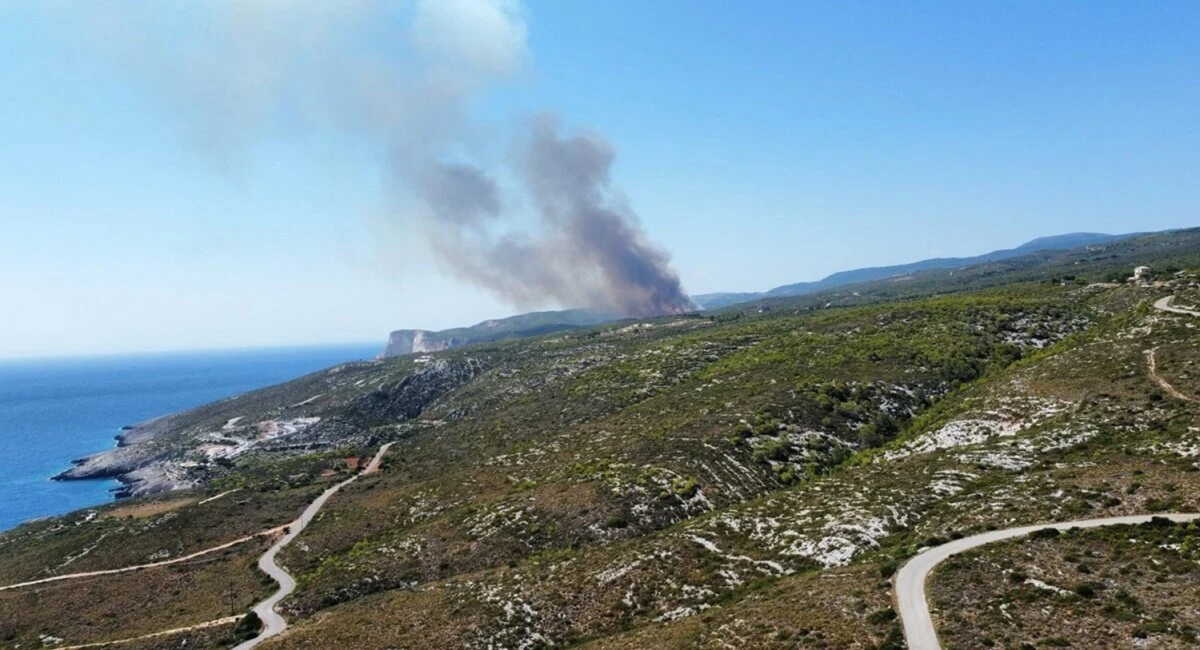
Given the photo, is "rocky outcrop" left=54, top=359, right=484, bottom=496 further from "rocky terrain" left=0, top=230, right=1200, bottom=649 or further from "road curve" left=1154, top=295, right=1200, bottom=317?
"road curve" left=1154, top=295, right=1200, bottom=317

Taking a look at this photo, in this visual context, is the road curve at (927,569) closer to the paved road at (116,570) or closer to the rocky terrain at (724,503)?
the rocky terrain at (724,503)

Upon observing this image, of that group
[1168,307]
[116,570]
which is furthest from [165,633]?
[1168,307]

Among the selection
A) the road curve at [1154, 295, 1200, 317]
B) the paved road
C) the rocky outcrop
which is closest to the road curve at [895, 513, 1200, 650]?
the road curve at [1154, 295, 1200, 317]

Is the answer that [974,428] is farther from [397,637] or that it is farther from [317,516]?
[317,516]

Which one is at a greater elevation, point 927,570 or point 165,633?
point 927,570

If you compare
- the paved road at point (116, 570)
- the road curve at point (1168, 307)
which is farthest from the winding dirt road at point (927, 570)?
the paved road at point (116, 570)

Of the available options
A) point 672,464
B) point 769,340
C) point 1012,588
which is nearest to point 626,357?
point 769,340

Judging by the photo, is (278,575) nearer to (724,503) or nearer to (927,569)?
(724,503)
